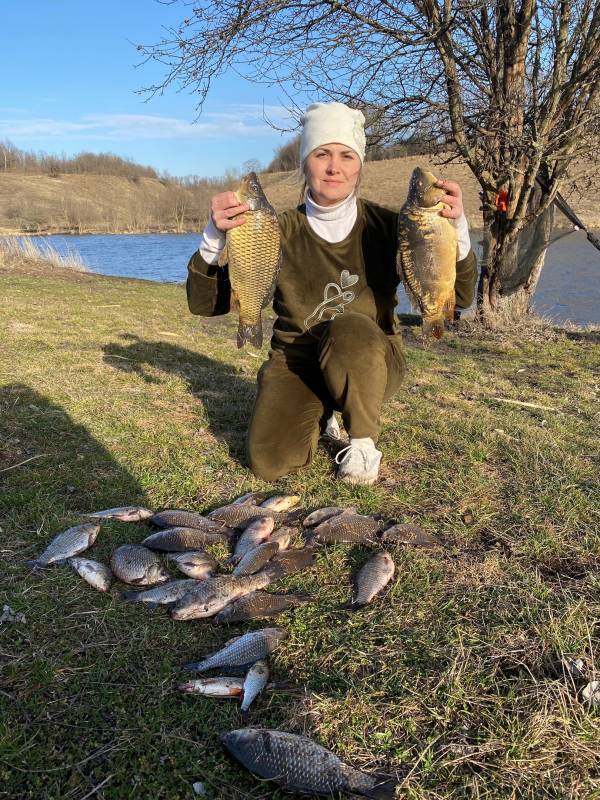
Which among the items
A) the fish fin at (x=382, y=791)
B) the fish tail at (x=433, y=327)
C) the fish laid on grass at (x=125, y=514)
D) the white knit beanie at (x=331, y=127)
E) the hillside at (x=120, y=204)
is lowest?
the fish fin at (x=382, y=791)

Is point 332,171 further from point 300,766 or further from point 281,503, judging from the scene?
point 300,766

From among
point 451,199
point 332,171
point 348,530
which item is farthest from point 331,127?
point 348,530

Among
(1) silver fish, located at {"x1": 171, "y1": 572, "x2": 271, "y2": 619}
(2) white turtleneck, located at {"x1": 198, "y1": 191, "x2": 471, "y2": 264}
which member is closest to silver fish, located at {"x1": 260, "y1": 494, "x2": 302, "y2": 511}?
(1) silver fish, located at {"x1": 171, "y1": 572, "x2": 271, "y2": 619}

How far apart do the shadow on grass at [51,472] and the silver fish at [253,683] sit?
1.58 meters

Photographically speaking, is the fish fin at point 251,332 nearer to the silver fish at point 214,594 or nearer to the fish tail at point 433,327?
the fish tail at point 433,327

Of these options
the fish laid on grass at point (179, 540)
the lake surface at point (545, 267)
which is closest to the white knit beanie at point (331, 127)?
the fish laid on grass at point (179, 540)

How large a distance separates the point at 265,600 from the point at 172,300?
1142 centimetres

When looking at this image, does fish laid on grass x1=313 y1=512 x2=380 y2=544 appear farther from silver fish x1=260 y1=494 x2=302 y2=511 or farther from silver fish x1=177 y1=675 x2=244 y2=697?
silver fish x1=177 y1=675 x2=244 y2=697

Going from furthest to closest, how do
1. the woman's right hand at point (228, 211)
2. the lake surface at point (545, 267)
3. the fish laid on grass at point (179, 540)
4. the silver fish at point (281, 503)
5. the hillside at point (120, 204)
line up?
the hillside at point (120, 204) < the lake surface at point (545, 267) < the silver fish at point (281, 503) < the woman's right hand at point (228, 211) < the fish laid on grass at point (179, 540)

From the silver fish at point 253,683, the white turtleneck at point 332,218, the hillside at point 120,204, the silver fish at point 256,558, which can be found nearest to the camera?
the silver fish at point 253,683

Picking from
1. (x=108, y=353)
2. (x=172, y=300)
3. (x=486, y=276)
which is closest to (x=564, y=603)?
(x=108, y=353)

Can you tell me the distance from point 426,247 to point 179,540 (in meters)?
2.00

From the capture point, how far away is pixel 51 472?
3.72 m

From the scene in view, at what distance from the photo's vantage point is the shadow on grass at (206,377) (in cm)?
474
